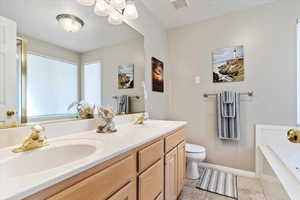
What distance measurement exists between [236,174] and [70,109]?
2.30 m

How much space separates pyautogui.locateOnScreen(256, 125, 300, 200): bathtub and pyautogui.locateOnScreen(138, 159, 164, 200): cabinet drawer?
824 mm

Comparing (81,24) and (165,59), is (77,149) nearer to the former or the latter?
(81,24)

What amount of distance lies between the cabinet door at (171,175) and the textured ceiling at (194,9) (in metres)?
1.89

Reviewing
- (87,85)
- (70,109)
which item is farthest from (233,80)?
(70,109)

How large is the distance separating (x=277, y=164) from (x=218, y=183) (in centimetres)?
76

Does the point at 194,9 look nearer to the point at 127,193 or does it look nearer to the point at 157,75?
the point at 157,75

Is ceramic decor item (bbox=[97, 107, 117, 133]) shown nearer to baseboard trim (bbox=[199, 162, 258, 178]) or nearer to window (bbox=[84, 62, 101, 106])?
window (bbox=[84, 62, 101, 106])

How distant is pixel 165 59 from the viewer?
2541mm

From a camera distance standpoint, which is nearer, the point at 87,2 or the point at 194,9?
the point at 87,2

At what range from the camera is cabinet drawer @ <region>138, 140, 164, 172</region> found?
914mm

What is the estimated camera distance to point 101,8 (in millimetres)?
1332

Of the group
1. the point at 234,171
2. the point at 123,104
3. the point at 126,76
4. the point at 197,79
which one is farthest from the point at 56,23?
the point at 234,171

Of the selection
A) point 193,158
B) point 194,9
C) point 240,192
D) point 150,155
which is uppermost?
point 194,9

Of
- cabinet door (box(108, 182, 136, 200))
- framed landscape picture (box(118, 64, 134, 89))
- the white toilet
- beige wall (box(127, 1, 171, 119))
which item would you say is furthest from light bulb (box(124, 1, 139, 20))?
the white toilet
